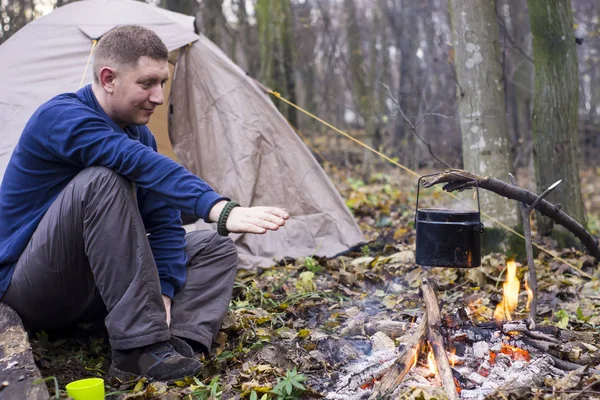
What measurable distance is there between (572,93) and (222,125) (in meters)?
2.64

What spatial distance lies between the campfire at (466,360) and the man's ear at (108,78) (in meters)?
1.54

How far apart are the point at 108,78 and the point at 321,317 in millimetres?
1617

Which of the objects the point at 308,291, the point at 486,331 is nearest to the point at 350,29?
the point at 308,291

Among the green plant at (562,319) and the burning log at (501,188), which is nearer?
the burning log at (501,188)

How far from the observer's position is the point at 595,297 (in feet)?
11.5

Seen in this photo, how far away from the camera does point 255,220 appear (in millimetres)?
2270

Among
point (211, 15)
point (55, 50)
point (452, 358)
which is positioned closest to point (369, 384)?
point (452, 358)

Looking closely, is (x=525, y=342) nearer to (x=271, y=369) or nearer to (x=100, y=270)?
(x=271, y=369)

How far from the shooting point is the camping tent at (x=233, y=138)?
4.68 meters

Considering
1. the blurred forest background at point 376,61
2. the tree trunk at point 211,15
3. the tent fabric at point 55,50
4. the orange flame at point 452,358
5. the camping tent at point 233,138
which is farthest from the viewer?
the tree trunk at point 211,15

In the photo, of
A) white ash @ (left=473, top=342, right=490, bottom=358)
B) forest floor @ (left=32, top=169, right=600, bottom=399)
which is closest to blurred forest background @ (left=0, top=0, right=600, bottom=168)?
forest floor @ (left=32, top=169, right=600, bottom=399)

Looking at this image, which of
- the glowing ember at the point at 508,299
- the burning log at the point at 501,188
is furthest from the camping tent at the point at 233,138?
A: the burning log at the point at 501,188

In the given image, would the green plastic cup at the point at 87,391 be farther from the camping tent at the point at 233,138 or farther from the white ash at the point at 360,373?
the camping tent at the point at 233,138

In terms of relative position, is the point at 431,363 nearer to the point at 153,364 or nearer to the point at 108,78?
the point at 153,364
